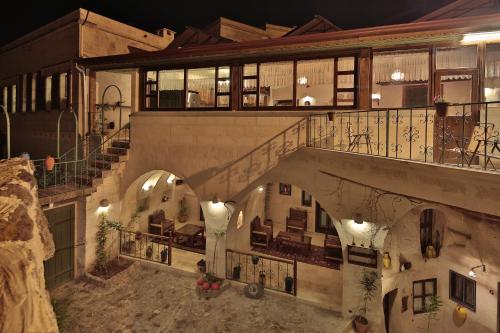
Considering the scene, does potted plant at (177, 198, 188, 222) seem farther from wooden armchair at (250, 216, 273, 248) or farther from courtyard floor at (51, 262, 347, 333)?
courtyard floor at (51, 262, 347, 333)

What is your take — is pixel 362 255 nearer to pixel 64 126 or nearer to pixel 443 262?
pixel 443 262

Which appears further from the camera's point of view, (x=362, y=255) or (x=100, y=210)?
(x=100, y=210)

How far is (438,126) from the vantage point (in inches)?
393

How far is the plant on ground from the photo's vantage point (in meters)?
12.0

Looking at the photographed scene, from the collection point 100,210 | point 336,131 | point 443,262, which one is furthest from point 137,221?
point 443,262

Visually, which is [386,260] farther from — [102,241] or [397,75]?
[102,241]

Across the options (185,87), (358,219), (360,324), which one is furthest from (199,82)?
(360,324)

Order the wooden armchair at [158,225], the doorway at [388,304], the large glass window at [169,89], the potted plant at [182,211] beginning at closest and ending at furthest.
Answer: the doorway at [388,304], the large glass window at [169,89], the wooden armchair at [158,225], the potted plant at [182,211]

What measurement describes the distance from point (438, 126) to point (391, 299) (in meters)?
6.15

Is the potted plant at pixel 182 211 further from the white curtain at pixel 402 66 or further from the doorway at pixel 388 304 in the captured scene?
the white curtain at pixel 402 66

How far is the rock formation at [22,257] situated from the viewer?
4371mm

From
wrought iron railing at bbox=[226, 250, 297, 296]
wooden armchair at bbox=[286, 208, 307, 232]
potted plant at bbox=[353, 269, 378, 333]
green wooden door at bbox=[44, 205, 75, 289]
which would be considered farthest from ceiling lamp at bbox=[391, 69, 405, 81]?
green wooden door at bbox=[44, 205, 75, 289]

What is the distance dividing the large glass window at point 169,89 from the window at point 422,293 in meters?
11.2

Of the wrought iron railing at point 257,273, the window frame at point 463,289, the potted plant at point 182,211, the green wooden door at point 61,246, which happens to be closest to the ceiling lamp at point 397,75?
the window frame at point 463,289
